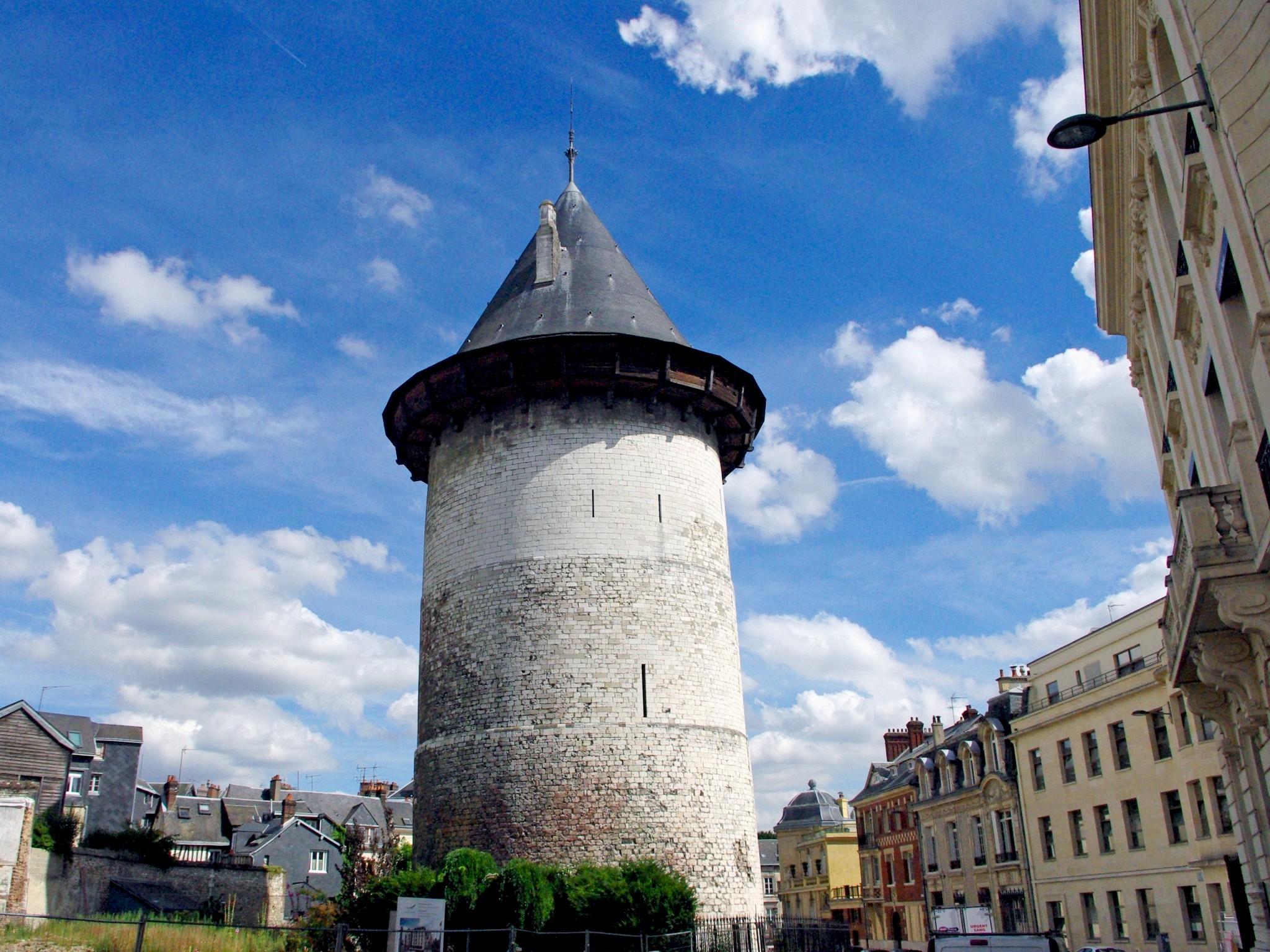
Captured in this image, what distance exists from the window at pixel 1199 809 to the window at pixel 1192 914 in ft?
4.63

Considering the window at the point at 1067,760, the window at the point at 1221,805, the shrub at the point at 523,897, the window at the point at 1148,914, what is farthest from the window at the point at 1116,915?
the shrub at the point at 523,897

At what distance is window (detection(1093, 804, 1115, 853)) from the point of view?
25.8 metres

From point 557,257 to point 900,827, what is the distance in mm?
29020

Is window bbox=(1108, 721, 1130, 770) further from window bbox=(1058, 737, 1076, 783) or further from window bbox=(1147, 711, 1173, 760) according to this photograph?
window bbox=(1058, 737, 1076, 783)

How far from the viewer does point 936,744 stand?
3897 cm

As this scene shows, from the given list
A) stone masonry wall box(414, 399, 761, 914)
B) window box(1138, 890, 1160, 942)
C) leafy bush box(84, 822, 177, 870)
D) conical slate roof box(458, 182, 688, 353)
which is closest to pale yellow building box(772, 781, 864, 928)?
window box(1138, 890, 1160, 942)

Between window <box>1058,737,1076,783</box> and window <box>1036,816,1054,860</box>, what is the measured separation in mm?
1665

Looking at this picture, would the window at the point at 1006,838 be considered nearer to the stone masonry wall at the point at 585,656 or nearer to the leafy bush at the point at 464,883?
the stone masonry wall at the point at 585,656

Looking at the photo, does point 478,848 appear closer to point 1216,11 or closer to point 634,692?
point 634,692

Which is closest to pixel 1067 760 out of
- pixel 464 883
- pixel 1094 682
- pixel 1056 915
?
pixel 1094 682

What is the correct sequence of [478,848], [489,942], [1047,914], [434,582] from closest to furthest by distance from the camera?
[489,942]
[478,848]
[434,582]
[1047,914]

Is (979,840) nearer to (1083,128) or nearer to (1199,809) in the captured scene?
(1199,809)

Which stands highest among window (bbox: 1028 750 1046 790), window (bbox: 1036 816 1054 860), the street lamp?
the street lamp

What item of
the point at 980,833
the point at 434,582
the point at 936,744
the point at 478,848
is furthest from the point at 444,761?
the point at 936,744
